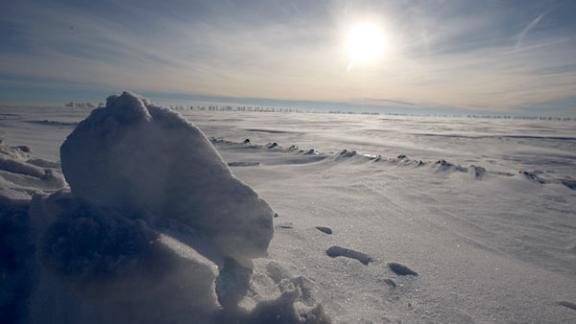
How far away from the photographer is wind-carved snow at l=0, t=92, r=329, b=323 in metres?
1.36

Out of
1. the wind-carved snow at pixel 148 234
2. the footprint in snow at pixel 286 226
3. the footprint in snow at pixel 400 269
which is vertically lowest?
the footprint in snow at pixel 286 226

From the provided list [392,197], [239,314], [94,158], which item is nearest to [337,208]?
[392,197]

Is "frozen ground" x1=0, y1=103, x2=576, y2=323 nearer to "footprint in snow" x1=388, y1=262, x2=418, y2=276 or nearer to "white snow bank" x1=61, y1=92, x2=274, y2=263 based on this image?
"footprint in snow" x1=388, y1=262, x2=418, y2=276

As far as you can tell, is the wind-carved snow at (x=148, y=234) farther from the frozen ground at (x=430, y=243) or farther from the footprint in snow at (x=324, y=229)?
the footprint in snow at (x=324, y=229)

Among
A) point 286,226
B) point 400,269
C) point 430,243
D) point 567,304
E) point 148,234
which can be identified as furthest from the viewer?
point 286,226

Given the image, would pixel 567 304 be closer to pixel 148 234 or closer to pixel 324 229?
pixel 324 229

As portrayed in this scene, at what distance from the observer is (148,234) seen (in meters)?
1.47

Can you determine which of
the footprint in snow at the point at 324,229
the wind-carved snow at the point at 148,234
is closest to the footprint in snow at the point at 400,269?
the footprint in snow at the point at 324,229

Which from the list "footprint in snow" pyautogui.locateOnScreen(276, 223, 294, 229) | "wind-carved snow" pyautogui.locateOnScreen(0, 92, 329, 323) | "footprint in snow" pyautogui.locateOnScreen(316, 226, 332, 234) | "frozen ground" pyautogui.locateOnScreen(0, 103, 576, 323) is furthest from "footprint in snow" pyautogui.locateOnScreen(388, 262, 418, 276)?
"footprint in snow" pyautogui.locateOnScreen(276, 223, 294, 229)

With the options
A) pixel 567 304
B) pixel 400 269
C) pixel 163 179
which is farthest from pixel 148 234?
pixel 567 304

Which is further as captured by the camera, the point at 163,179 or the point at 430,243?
the point at 430,243

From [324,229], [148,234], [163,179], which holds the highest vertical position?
[163,179]

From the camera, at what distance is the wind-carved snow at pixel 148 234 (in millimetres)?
1357

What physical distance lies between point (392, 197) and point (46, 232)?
3905 mm
